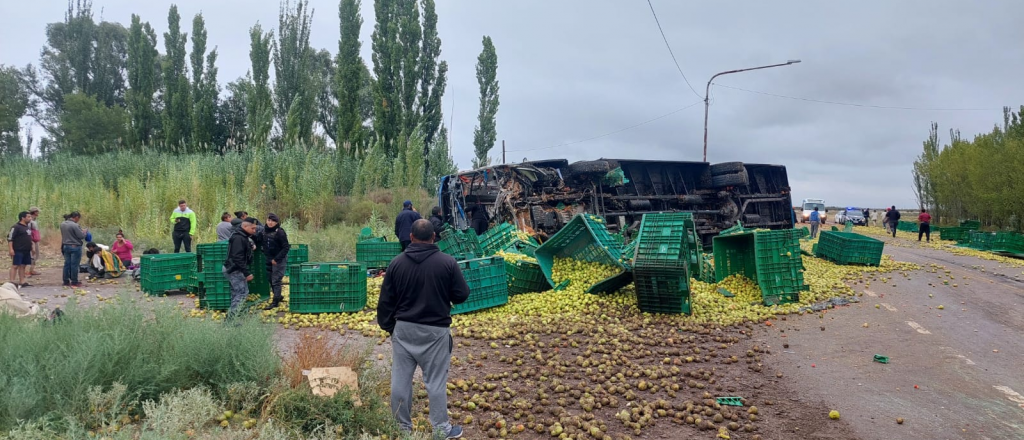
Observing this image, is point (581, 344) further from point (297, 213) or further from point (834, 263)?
point (297, 213)

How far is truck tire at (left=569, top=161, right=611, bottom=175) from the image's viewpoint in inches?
587

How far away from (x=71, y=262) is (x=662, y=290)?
38.9ft

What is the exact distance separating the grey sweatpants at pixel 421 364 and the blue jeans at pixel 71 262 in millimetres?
11045

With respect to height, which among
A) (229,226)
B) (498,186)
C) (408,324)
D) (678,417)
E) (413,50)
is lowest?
(678,417)

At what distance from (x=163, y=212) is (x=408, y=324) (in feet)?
55.4

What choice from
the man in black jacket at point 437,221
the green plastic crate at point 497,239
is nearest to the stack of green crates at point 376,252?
the man in black jacket at point 437,221

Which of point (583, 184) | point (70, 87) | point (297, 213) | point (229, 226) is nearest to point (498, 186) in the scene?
point (583, 184)

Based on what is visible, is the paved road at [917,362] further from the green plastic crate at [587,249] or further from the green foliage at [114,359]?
the green foliage at [114,359]

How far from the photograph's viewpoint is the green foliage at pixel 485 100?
38812 mm

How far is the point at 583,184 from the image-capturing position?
15.3m

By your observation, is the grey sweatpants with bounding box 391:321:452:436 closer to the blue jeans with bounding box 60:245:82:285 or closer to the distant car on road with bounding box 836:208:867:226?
the blue jeans with bounding box 60:245:82:285

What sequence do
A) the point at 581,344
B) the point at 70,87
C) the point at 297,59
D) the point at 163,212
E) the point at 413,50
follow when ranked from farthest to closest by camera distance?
the point at 70,87, the point at 297,59, the point at 413,50, the point at 163,212, the point at 581,344

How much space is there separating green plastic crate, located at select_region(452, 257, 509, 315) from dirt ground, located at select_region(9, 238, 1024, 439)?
138 cm

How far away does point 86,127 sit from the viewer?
38250 mm
